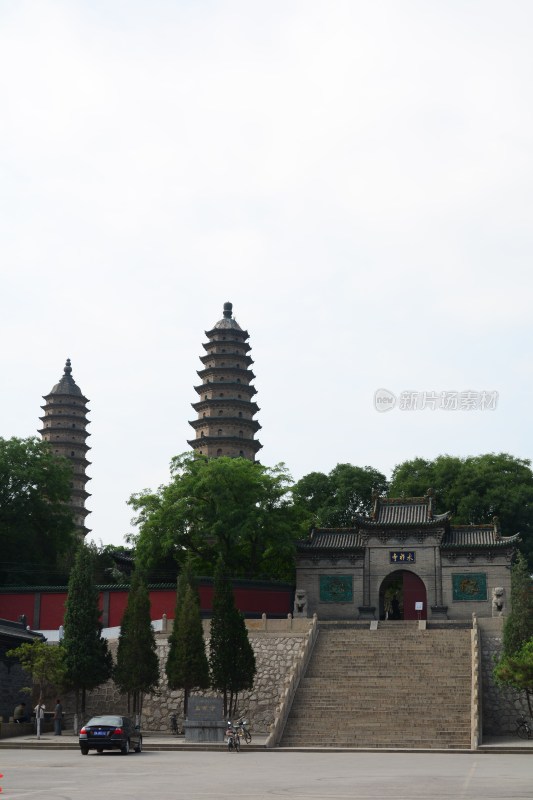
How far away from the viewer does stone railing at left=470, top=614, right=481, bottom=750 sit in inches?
1183

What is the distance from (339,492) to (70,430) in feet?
89.6

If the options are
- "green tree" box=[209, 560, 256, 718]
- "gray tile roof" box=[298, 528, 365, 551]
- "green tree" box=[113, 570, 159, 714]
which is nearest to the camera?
"green tree" box=[209, 560, 256, 718]

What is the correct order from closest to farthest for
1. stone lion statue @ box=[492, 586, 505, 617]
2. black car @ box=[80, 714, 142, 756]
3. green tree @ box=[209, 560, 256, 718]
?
black car @ box=[80, 714, 142, 756], green tree @ box=[209, 560, 256, 718], stone lion statue @ box=[492, 586, 505, 617]

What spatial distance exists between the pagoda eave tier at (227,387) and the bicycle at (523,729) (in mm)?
41300

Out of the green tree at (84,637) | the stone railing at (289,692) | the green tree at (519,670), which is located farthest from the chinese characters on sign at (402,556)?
the green tree at (84,637)

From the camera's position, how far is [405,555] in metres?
51.9

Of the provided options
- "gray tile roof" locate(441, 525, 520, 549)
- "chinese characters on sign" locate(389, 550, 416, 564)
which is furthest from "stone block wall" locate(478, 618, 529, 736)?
"chinese characters on sign" locate(389, 550, 416, 564)

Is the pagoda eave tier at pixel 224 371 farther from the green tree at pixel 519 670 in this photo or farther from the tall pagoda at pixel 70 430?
the green tree at pixel 519 670

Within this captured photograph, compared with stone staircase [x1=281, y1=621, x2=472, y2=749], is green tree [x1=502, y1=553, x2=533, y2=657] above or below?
above

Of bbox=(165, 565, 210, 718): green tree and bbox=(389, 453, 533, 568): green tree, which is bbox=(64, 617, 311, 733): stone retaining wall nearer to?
bbox=(165, 565, 210, 718): green tree

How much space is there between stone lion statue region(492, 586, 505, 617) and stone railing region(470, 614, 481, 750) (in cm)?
834

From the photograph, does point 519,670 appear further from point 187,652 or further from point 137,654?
point 137,654

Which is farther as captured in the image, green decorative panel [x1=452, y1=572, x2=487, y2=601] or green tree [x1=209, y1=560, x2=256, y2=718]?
green decorative panel [x1=452, y1=572, x2=487, y2=601]

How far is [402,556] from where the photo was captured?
52.0m
